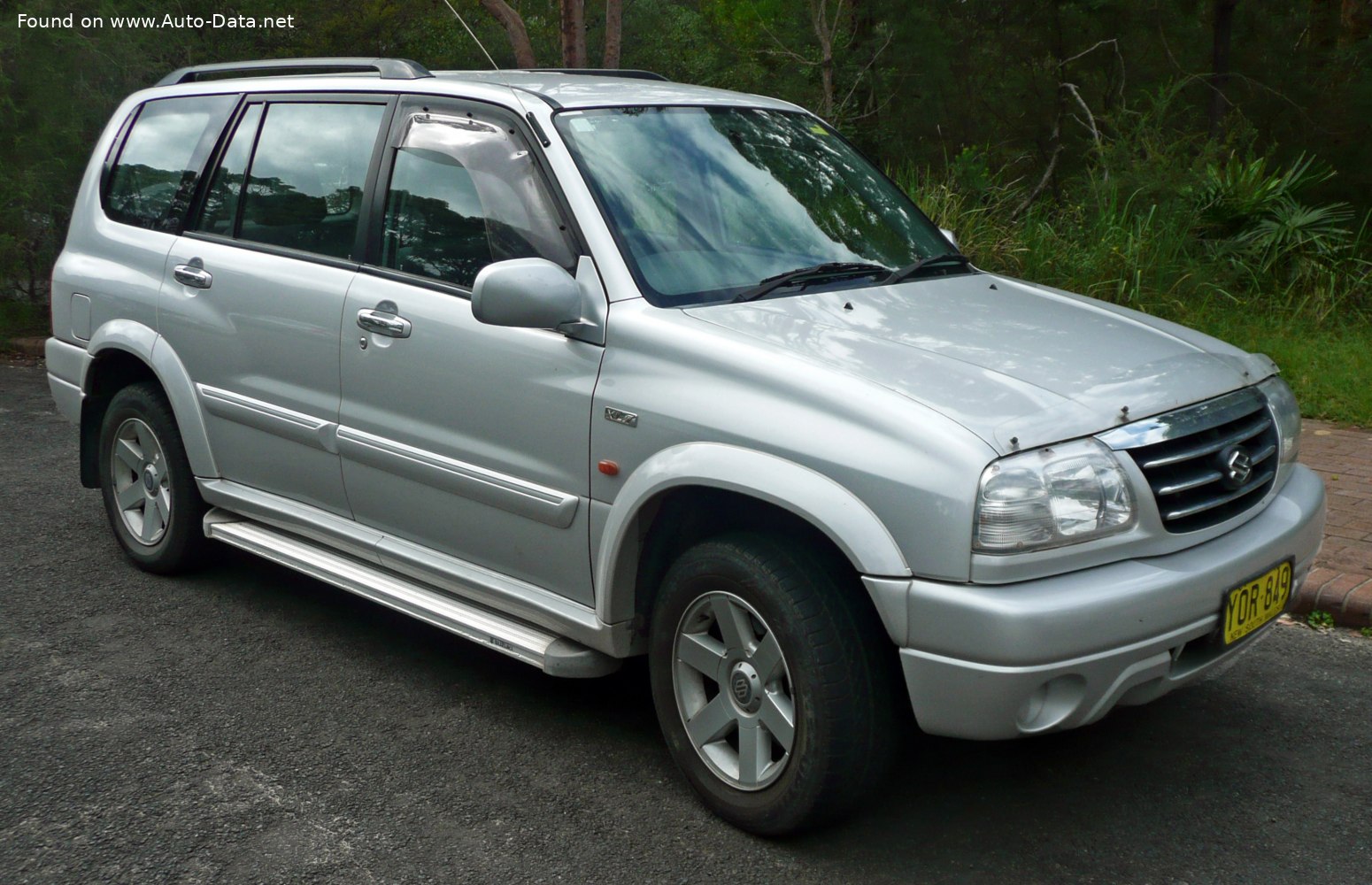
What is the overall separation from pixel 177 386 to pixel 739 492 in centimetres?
274

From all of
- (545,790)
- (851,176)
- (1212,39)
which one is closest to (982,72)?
(1212,39)

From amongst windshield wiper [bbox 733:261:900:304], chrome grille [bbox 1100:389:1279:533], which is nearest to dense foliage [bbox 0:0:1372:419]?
chrome grille [bbox 1100:389:1279:533]

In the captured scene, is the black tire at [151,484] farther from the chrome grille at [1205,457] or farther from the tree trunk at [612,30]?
the tree trunk at [612,30]

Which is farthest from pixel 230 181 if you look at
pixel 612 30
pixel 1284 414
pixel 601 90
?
pixel 612 30

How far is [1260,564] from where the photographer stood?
3287 millimetres

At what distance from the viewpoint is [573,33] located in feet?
34.4

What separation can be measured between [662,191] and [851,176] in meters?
0.91

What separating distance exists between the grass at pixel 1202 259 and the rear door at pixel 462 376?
549cm

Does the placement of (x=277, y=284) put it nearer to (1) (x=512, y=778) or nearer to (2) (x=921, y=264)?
(1) (x=512, y=778)

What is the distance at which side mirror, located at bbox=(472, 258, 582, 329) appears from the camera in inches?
136

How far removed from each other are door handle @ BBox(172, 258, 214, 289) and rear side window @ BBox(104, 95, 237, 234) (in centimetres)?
22

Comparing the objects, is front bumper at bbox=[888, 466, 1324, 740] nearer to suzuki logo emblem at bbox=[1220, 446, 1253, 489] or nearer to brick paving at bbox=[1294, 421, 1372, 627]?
suzuki logo emblem at bbox=[1220, 446, 1253, 489]

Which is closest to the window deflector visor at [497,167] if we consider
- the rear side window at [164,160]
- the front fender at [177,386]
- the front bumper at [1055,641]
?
the rear side window at [164,160]

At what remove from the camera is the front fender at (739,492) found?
2.96m
